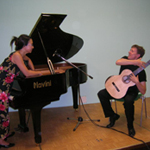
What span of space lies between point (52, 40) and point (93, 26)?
1342mm

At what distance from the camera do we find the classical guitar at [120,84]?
7.70 ft

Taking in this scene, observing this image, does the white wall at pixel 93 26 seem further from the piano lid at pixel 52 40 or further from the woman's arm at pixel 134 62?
the woman's arm at pixel 134 62

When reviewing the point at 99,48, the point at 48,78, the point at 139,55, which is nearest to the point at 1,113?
the point at 48,78

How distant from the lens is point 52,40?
9.02 feet

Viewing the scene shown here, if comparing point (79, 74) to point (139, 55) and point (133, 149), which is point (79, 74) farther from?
point (133, 149)

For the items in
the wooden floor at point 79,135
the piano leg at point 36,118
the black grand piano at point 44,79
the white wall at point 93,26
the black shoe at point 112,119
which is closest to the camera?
the black grand piano at point 44,79

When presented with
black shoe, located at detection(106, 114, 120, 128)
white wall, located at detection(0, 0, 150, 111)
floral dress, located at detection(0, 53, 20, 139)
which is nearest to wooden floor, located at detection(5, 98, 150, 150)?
black shoe, located at detection(106, 114, 120, 128)

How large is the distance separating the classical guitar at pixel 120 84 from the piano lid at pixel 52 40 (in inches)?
36.8

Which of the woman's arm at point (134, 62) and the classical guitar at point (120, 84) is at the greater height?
the woman's arm at point (134, 62)

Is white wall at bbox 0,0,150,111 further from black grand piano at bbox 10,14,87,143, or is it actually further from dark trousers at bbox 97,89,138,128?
dark trousers at bbox 97,89,138,128

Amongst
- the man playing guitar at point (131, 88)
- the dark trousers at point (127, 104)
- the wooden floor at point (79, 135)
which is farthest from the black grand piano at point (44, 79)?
the man playing guitar at point (131, 88)

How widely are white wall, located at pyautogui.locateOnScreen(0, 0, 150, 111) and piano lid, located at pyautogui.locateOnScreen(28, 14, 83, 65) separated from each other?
0.74m

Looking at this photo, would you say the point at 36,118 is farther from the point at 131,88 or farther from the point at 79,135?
the point at 131,88

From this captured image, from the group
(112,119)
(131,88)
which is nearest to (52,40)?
(131,88)
